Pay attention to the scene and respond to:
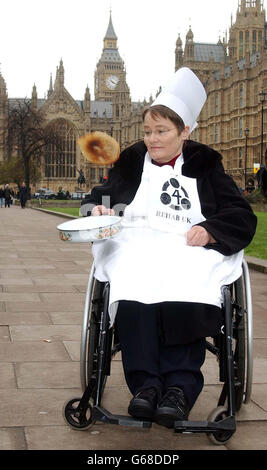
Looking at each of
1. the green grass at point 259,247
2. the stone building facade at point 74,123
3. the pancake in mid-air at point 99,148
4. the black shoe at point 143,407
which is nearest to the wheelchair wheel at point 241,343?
the black shoe at point 143,407

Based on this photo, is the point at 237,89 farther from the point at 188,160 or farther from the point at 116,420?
the point at 116,420

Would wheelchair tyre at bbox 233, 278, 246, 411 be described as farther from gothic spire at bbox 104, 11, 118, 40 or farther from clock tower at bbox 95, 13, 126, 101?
gothic spire at bbox 104, 11, 118, 40

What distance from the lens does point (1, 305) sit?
250 inches

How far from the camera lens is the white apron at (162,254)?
9.57ft

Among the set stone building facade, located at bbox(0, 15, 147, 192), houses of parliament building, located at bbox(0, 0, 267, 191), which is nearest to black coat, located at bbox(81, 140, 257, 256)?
houses of parliament building, located at bbox(0, 0, 267, 191)

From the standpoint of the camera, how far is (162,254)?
3.00 m

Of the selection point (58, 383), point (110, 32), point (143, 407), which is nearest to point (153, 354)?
point (143, 407)

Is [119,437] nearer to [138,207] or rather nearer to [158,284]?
[158,284]

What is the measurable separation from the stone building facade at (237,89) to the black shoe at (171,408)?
5630 cm

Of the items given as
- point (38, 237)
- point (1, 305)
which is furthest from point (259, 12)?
point (1, 305)

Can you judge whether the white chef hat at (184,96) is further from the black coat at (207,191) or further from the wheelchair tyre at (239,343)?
the wheelchair tyre at (239,343)

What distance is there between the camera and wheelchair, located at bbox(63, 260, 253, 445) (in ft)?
9.14
